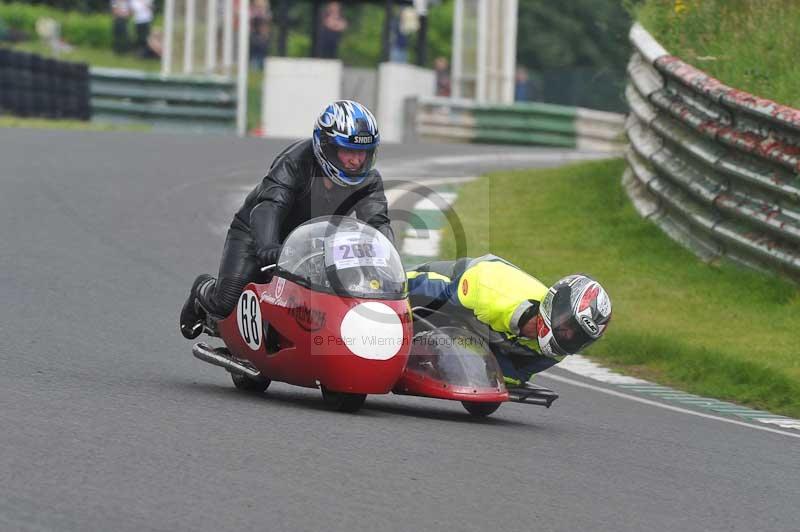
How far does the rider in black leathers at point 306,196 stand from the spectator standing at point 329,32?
24.6 meters

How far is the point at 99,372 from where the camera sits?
27.5ft

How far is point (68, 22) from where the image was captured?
184ft

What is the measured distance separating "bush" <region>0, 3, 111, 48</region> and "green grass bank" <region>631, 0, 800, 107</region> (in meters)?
39.6

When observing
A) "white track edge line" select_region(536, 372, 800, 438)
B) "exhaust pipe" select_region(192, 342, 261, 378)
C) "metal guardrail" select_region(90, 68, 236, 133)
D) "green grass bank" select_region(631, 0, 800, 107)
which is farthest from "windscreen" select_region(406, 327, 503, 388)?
"metal guardrail" select_region(90, 68, 236, 133)

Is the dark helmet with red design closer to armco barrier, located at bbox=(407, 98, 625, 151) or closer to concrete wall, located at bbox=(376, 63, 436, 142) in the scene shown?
A: armco barrier, located at bbox=(407, 98, 625, 151)

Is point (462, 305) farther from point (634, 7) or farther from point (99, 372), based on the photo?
point (634, 7)

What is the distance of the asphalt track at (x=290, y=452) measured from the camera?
5488 mm

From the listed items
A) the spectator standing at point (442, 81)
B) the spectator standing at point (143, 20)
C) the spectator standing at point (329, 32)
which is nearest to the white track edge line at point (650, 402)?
the spectator standing at point (329, 32)

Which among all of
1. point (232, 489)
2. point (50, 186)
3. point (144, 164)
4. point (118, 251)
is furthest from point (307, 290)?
point (144, 164)

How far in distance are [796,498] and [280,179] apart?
3.08 metres

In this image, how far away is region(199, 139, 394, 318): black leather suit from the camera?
26.9 feet

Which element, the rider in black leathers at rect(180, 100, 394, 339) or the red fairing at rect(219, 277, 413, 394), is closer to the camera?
the red fairing at rect(219, 277, 413, 394)

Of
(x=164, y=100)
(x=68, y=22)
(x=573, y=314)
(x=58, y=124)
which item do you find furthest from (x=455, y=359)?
(x=68, y=22)

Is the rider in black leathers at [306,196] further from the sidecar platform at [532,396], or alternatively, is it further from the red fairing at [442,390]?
the sidecar platform at [532,396]
